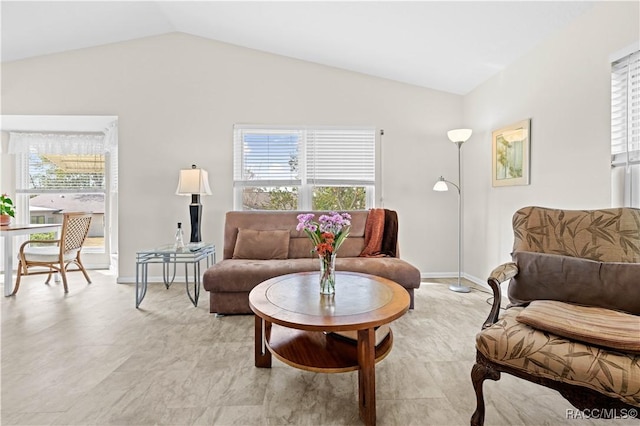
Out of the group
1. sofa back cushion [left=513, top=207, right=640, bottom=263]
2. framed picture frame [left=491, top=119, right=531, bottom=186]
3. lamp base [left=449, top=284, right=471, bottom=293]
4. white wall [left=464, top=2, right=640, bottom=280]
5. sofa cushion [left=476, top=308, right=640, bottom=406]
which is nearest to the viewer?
sofa cushion [left=476, top=308, right=640, bottom=406]

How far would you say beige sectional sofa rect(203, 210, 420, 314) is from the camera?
2748mm

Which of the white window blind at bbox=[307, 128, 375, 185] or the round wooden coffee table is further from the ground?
the white window blind at bbox=[307, 128, 375, 185]

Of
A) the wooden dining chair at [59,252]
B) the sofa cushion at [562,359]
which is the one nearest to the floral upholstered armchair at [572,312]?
the sofa cushion at [562,359]

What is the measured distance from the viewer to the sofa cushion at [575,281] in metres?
1.62

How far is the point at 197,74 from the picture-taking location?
3980mm

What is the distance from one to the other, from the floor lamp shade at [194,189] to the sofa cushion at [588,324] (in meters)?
3.22

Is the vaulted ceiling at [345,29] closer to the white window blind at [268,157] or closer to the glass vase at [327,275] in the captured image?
the white window blind at [268,157]

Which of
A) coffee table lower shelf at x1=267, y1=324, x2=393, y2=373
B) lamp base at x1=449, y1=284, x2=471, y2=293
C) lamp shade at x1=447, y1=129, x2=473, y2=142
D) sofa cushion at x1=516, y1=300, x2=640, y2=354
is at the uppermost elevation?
lamp shade at x1=447, y1=129, x2=473, y2=142

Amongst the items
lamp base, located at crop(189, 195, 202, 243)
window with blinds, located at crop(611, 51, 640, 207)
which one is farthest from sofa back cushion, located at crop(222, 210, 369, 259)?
window with blinds, located at crop(611, 51, 640, 207)

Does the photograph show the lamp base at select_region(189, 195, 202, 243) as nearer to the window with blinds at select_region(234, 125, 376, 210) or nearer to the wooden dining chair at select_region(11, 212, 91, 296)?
the window with blinds at select_region(234, 125, 376, 210)

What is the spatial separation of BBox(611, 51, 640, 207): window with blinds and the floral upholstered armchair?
1.93 feet

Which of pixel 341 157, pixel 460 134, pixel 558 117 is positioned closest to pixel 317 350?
pixel 558 117

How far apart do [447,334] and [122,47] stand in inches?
188

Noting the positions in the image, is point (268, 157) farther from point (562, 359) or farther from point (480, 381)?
point (562, 359)
